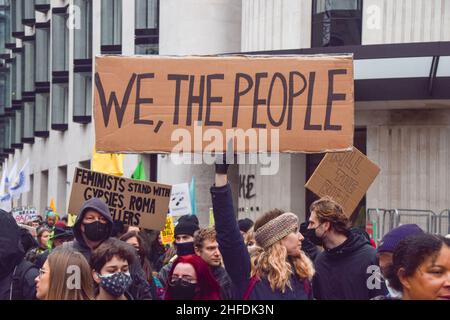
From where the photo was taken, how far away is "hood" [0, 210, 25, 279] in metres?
7.14

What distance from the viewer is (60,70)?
4025 centimetres

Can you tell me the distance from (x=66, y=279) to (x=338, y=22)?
17.7m

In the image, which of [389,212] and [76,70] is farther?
[76,70]

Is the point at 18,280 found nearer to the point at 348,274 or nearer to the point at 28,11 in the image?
the point at 348,274

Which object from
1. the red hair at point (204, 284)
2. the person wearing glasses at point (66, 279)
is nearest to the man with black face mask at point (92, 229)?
the red hair at point (204, 284)

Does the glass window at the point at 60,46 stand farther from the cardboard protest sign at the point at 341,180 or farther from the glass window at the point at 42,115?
the cardboard protest sign at the point at 341,180

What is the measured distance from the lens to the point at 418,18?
2109cm

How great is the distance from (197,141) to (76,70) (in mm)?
30616

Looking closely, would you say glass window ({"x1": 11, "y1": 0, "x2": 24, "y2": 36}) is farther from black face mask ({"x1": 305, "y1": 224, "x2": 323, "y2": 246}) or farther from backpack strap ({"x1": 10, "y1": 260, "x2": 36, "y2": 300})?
black face mask ({"x1": 305, "y1": 224, "x2": 323, "y2": 246})

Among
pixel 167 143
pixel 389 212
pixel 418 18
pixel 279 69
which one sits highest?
pixel 418 18

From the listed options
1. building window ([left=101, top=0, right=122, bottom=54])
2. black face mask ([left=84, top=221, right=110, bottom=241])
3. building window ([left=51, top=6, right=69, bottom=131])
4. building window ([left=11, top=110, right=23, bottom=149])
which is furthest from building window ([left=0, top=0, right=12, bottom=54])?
black face mask ([left=84, top=221, right=110, bottom=241])

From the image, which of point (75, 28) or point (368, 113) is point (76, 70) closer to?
point (75, 28)

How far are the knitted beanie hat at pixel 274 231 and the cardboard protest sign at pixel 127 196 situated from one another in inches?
169
